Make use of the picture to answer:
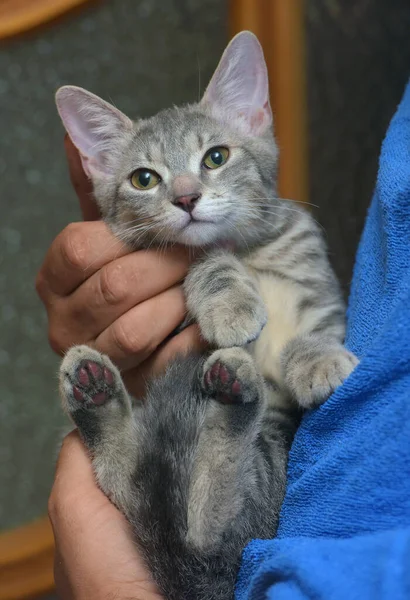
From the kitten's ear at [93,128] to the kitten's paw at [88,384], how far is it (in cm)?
47

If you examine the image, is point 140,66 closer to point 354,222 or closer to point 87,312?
point 354,222

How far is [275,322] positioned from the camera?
3.19 feet

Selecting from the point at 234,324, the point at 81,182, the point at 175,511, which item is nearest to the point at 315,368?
the point at 234,324

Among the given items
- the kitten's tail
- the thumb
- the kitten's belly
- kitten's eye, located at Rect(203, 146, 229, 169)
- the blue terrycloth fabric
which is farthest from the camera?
the thumb

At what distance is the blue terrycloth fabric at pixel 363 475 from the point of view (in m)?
0.50

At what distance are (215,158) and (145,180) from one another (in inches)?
5.4

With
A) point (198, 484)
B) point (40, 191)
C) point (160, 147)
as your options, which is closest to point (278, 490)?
point (198, 484)

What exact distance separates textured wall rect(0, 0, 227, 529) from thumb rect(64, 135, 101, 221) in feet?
1.87

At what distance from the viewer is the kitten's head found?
0.96 m

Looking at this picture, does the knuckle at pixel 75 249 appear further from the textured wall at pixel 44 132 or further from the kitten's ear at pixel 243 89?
→ the textured wall at pixel 44 132

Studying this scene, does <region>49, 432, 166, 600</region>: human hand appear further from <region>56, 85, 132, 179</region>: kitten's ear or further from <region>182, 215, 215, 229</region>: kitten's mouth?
<region>56, 85, 132, 179</region>: kitten's ear

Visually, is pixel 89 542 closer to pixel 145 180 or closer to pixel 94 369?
pixel 94 369

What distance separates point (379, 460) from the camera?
57 cm

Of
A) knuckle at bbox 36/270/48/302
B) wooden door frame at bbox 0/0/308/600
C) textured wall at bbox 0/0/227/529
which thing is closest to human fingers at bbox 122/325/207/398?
Result: knuckle at bbox 36/270/48/302
